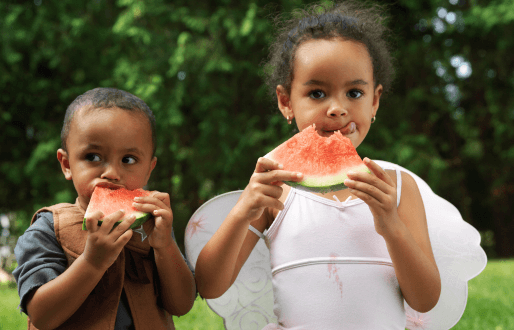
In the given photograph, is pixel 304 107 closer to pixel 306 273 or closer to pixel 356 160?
pixel 356 160

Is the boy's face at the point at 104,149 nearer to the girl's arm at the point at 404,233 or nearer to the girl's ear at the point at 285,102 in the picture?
the girl's ear at the point at 285,102

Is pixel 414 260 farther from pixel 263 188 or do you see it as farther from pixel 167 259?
pixel 167 259

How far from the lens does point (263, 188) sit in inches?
67.8

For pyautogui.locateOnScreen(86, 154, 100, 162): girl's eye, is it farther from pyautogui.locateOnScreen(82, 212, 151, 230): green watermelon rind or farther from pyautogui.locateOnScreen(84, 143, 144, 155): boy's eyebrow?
pyautogui.locateOnScreen(82, 212, 151, 230): green watermelon rind

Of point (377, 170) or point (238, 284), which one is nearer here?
point (377, 170)

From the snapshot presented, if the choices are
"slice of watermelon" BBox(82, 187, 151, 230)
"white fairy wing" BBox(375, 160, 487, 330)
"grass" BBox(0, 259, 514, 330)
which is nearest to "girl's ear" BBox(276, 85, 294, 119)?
"white fairy wing" BBox(375, 160, 487, 330)

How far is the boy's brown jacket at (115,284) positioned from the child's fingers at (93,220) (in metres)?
0.23

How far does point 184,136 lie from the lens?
8.77m

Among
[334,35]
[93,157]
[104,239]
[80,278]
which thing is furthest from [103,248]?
[334,35]

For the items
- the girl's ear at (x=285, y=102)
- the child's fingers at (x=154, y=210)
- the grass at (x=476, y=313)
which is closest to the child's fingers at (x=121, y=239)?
the child's fingers at (x=154, y=210)

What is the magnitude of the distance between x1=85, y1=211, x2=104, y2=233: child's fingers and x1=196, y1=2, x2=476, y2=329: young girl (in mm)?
505

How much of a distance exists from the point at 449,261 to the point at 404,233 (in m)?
0.81

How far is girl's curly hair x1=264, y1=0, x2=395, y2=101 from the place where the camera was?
83.8 inches

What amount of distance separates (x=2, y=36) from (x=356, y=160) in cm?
880
